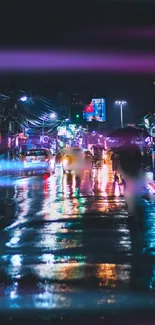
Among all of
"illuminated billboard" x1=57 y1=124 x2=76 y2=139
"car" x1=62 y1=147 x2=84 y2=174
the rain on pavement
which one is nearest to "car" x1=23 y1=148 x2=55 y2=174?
"car" x1=62 y1=147 x2=84 y2=174

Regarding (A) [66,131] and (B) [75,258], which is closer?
(B) [75,258]

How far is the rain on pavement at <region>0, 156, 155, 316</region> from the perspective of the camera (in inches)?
219

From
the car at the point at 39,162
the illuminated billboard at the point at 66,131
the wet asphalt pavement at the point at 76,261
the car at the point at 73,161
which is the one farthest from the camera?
the illuminated billboard at the point at 66,131

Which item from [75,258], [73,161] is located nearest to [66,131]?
[73,161]

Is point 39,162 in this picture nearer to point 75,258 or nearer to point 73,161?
point 73,161

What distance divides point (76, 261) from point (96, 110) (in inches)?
4193

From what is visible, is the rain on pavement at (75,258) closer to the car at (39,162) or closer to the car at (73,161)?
the car at (39,162)

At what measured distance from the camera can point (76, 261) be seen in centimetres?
735

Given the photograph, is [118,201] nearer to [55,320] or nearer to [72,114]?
[55,320]

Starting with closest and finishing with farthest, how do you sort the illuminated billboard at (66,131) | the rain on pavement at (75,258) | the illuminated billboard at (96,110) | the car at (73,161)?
the rain on pavement at (75,258) → the car at (73,161) → the illuminated billboard at (66,131) → the illuminated billboard at (96,110)

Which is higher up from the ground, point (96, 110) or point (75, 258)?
point (96, 110)

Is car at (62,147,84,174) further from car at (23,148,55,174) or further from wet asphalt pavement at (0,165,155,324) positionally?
wet asphalt pavement at (0,165,155,324)

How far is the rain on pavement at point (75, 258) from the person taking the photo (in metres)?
5.57


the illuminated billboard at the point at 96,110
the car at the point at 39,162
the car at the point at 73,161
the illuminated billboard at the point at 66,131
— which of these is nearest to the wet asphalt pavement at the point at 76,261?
the car at the point at 39,162
